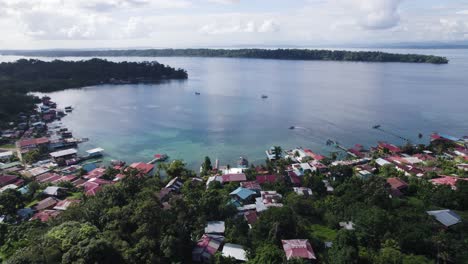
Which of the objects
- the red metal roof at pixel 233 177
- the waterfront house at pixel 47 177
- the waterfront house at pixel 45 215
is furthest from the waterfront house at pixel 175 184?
the waterfront house at pixel 47 177

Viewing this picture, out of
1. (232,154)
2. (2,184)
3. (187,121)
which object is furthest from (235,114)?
(2,184)

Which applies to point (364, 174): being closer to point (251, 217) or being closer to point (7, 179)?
point (251, 217)

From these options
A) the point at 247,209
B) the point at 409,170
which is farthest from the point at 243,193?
the point at 409,170

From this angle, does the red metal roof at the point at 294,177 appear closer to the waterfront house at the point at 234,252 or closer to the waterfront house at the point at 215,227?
the waterfront house at the point at 215,227

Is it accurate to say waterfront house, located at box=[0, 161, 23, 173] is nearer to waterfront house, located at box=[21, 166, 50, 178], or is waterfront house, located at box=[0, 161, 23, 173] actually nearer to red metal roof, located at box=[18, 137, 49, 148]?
waterfront house, located at box=[21, 166, 50, 178]

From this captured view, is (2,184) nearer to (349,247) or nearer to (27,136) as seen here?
(27,136)

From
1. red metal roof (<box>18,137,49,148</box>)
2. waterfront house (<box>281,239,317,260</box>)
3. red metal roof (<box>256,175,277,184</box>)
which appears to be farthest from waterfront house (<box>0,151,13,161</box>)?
waterfront house (<box>281,239,317,260</box>)
